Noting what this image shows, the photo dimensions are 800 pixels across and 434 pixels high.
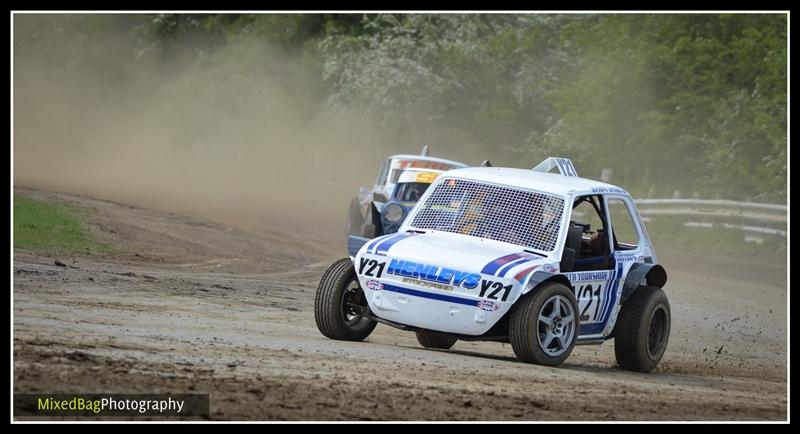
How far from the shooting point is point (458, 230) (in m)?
11.3

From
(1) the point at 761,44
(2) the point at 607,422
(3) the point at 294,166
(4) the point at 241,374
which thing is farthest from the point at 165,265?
(3) the point at 294,166

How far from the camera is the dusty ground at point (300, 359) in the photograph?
8.00 m

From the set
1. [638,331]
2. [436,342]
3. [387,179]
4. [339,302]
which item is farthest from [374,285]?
[387,179]

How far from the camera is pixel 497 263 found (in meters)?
10.3

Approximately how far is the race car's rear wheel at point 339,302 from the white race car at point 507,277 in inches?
0.4

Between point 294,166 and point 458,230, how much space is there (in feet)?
127

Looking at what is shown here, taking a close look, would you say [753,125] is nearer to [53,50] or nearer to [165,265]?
[165,265]

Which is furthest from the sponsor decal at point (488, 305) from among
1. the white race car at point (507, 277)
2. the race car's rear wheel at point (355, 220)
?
the race car's rear wheel at point (355, 220)

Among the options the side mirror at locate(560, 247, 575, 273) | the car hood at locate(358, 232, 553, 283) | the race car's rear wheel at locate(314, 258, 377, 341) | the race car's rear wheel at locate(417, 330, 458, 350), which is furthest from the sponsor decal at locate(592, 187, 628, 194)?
the race car's rear wheel at locate(314, 258, 377, 341)

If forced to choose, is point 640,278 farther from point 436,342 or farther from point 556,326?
point 436,342

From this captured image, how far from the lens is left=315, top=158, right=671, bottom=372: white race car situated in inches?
400

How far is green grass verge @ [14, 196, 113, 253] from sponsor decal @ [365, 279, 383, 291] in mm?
8447

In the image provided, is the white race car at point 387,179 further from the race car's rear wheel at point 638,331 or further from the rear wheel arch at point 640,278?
the race car's rear wheel at point 638,331

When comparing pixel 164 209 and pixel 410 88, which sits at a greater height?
pixel 410 88
